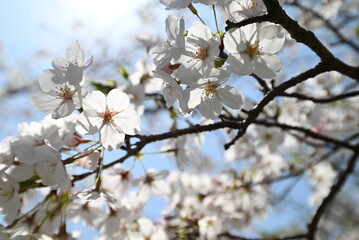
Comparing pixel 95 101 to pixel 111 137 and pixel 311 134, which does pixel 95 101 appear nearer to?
pixel 111 137

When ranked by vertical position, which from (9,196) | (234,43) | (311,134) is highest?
(311,134)

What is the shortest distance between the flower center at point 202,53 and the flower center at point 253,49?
12 cm

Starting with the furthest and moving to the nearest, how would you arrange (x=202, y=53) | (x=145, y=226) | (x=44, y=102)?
1. (x=145, y=226)
2. (x=44, y=102)
3. (x=202, y=53)

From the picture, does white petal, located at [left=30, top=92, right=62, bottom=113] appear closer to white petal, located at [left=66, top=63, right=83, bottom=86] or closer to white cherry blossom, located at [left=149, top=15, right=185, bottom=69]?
white petal, located at [left=66, top=63, right=83, bottom=86]

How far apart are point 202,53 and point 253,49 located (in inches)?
6.1

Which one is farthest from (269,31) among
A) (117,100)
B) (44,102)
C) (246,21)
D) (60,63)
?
(44,102)

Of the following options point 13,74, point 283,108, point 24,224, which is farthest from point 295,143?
point 13,74

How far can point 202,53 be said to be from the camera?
106 centimetres

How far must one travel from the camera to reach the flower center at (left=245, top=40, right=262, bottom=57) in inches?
42.7

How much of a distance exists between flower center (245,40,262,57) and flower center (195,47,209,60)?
0.40 feet

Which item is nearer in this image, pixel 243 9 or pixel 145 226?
pixel 243 9

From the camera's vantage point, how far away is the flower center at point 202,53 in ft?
3.42

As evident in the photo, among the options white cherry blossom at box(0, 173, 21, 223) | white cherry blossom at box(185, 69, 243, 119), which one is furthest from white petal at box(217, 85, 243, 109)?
white cherry blossom at box(0, 173, 21, 223)

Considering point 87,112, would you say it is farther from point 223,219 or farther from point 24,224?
point 223,219
